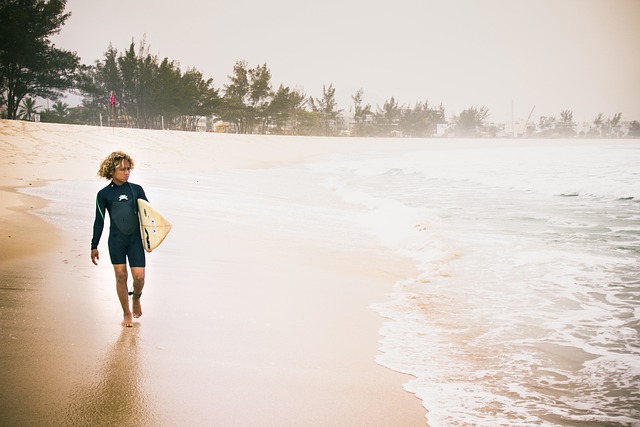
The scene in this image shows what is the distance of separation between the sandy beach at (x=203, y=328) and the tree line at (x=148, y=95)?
135ft

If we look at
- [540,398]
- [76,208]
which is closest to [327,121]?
[76,208]

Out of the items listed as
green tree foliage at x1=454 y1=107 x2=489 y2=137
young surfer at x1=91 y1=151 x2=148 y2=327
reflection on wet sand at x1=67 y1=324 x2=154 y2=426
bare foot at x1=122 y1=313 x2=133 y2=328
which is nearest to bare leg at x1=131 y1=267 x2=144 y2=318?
young surfer at x1=91 y1=151 x2=148 y2=327

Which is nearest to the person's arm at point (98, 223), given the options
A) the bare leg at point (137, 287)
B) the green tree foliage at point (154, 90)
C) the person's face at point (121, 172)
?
the person's face at point (121, 172)

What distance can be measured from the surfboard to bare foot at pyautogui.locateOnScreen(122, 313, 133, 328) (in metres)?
Result: 0.57

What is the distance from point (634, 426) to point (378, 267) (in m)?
4.00

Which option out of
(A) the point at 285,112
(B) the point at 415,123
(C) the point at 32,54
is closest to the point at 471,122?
(B) the point at 415,123

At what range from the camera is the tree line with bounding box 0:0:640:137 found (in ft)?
140

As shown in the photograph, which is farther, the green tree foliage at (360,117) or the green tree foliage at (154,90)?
the green tree foliage at (360,117)

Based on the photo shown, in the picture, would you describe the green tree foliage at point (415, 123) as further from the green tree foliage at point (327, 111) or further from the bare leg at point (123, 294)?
the bare leg at point (123, 294)

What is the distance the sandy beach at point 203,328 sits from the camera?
9.20ft

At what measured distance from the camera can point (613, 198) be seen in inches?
640

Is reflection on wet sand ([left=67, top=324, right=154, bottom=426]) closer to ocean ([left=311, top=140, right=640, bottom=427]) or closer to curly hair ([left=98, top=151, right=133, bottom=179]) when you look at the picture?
curly hair ([left=98, top=151, right=133, bottom=179])

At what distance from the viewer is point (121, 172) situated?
160 inches

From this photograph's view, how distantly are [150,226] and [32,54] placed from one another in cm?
4740
